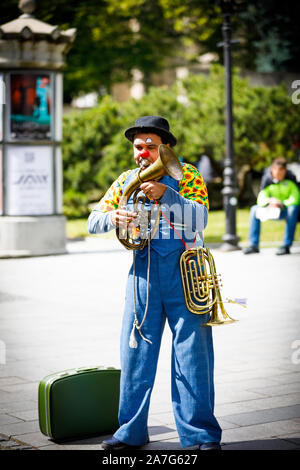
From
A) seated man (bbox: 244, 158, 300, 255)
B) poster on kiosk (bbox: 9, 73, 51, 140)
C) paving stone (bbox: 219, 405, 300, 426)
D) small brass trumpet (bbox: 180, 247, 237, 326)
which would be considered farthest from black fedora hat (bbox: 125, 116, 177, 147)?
poster on kiosk (bbox: 9, 73, 51, 140)

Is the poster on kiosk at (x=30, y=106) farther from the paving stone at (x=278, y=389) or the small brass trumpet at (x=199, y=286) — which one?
the small brass trumpet at (x=199, y=286)

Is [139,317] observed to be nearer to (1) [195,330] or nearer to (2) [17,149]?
(1) [195,330]

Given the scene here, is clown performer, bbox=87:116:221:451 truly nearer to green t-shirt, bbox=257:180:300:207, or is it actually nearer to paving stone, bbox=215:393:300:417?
paving stone, bbox=215:393:300:417

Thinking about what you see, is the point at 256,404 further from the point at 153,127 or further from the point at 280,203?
the point at 280,203

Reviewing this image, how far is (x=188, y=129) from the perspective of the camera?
24344 millimetres

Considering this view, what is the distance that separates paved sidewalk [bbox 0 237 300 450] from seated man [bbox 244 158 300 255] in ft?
2.32

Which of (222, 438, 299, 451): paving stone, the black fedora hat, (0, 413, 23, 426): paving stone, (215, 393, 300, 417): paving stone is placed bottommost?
(0, 413, 23, 426): paving stone

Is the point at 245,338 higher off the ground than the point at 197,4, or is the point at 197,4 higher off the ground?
the point at 197,4

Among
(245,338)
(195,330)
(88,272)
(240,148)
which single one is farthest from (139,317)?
(240,148)

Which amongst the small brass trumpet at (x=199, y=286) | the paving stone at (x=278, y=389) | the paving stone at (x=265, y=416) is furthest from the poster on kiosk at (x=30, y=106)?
the small brass trumpet at (x=199, y=286)

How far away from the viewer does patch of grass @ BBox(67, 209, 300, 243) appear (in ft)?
56.7
